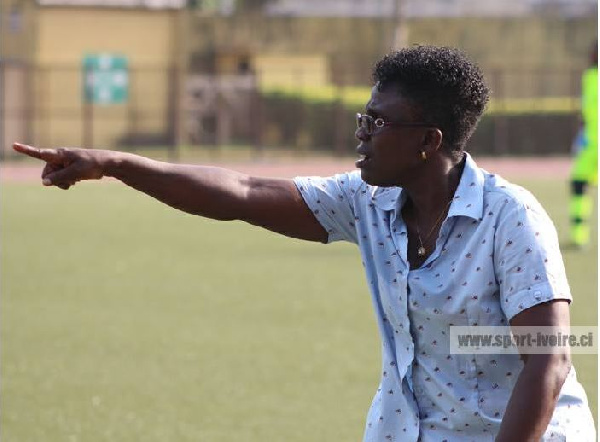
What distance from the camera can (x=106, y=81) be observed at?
37656mm

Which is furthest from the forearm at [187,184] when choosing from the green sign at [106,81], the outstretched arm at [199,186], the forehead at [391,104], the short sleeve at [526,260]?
the green sign at [106,81]

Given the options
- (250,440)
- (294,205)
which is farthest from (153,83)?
(294,205)

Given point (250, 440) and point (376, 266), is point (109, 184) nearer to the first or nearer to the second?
point (250, 440)

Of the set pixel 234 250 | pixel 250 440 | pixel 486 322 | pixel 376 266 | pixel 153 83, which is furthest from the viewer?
pixel 153 83

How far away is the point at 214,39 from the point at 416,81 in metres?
42.4

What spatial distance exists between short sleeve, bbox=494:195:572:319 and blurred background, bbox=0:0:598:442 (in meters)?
1.27

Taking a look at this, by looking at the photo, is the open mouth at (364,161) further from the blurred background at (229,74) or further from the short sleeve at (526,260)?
the blurred background at (229,74)

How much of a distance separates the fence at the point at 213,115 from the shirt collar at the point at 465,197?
3020 cm

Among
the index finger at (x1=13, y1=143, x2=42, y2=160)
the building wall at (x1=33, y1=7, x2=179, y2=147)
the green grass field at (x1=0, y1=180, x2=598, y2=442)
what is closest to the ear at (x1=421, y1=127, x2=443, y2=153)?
the index finger at (x1=13, y1=143, x2=42, y2=160)

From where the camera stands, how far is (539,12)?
188ft

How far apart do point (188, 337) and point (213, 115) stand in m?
32.1

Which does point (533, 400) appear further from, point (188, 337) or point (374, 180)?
point (188, 337)

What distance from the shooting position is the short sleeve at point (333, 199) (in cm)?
422

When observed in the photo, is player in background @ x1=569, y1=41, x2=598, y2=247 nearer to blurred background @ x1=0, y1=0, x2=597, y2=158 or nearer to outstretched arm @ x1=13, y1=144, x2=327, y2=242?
outstretched arm @ x1=13, y1=144, x2=327, y2=242
